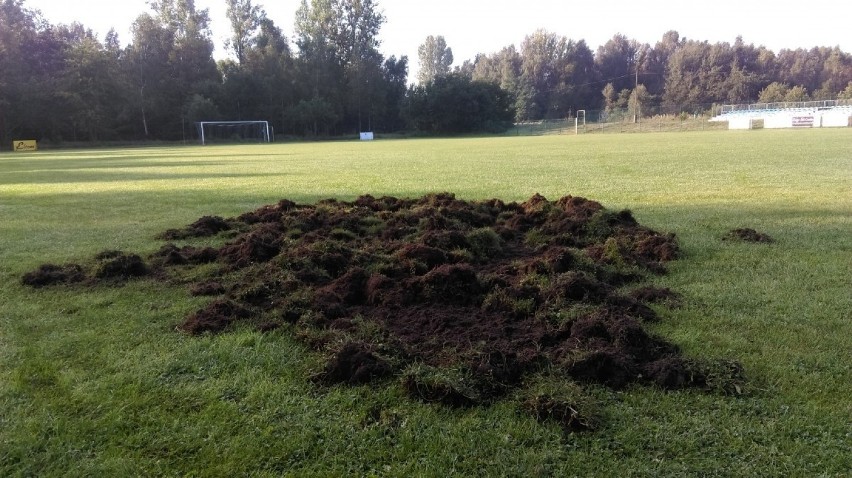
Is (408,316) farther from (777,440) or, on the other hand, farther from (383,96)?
(383,96)

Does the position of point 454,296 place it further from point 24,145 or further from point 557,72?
point 557,72

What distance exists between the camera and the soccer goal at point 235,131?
62.0 meters

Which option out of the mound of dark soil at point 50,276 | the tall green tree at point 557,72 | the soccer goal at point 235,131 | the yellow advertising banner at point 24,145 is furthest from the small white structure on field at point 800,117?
the yellow advertising banner at point 24,145

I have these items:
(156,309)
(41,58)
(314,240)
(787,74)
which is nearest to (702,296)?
(314,240)

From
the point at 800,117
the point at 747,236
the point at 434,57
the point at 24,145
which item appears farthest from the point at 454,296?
the point at 434,57

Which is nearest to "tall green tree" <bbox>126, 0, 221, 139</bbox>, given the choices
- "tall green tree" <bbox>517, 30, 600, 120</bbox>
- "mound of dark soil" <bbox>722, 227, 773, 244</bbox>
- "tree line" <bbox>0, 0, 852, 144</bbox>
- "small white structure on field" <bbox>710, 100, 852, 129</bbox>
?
"tree line" <bbox>0, 0, 852, 144</bbox>

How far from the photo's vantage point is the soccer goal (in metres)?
62.0

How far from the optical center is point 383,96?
7719 centimetres

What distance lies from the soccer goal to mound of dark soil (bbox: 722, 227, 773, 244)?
61002 millimetres

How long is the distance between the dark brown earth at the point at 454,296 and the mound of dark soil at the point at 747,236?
101 cm

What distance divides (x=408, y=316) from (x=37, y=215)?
8.79 metres

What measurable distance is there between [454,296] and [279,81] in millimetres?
71897

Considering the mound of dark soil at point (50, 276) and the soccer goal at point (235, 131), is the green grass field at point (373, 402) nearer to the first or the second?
the mound of dark soil at point (50, 276)

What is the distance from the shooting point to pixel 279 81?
2790 inches
